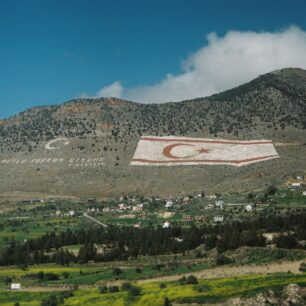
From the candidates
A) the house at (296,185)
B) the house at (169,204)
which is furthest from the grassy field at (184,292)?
the house at (169,204)

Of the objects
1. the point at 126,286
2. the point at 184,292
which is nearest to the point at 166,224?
the point at 126,286

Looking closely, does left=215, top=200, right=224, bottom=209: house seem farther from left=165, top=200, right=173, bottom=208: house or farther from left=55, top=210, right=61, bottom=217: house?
left=55, top=210, right=61, bottom=217: house

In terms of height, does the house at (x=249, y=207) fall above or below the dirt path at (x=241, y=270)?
above

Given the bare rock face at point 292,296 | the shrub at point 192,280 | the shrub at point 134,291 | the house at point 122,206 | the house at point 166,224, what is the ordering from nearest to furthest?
1. the bare rock face at point 292,296
2. the shrub at point 134,291
3. the shrub at point 192,280
4. the house at point 166,224
5. the house at point 122,206

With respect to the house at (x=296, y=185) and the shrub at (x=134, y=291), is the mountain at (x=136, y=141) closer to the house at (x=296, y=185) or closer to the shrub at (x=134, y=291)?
the house at (x=296, y=185)

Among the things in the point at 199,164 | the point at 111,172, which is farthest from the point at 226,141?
the point at 111,172

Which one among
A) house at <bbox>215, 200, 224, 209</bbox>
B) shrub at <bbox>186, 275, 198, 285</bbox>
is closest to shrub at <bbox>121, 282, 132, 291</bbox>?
shrub at <bbox>186, 275, 198, 285</bbox>

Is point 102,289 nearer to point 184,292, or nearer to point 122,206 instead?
point 184,292

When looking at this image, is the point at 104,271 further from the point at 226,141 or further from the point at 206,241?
the point at 226,141
